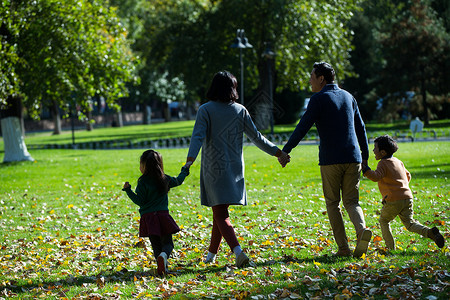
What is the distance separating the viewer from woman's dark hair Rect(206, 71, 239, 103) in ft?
19.9

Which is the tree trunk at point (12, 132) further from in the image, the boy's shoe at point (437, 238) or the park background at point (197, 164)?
the boy's shoe at point (437, 238)

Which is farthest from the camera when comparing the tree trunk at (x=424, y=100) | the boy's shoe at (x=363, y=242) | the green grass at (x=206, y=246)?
the tree trunk at (x=424, y=100)

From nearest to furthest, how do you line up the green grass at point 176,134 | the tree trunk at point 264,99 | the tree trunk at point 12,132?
the tree trunk at point 12,132 → the green grass at point 176,134 → the tree trunk at point 264,99

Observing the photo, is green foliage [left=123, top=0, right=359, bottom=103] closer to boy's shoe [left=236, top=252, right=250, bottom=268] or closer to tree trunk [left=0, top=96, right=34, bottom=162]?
tree trunk [left=0, top=96, right=34, bottom=162]

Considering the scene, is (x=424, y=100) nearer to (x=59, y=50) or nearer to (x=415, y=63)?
(x=415, y=63)

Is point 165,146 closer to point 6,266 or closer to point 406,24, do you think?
point 406,24

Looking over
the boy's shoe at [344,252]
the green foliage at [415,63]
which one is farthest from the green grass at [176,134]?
the boy's shoe at [344,252]

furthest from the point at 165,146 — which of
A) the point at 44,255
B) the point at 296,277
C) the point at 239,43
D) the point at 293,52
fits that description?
the point at 296,277

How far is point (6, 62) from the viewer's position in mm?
18000

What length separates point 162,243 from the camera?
620 centimetres

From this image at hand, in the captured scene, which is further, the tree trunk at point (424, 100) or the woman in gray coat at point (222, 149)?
the tree trunk at point (424, 100)

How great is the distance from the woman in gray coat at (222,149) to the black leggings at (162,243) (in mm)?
509

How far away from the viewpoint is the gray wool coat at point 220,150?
19.8 feet

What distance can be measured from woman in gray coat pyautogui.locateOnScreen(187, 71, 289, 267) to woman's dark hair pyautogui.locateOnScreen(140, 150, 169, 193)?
304mm
